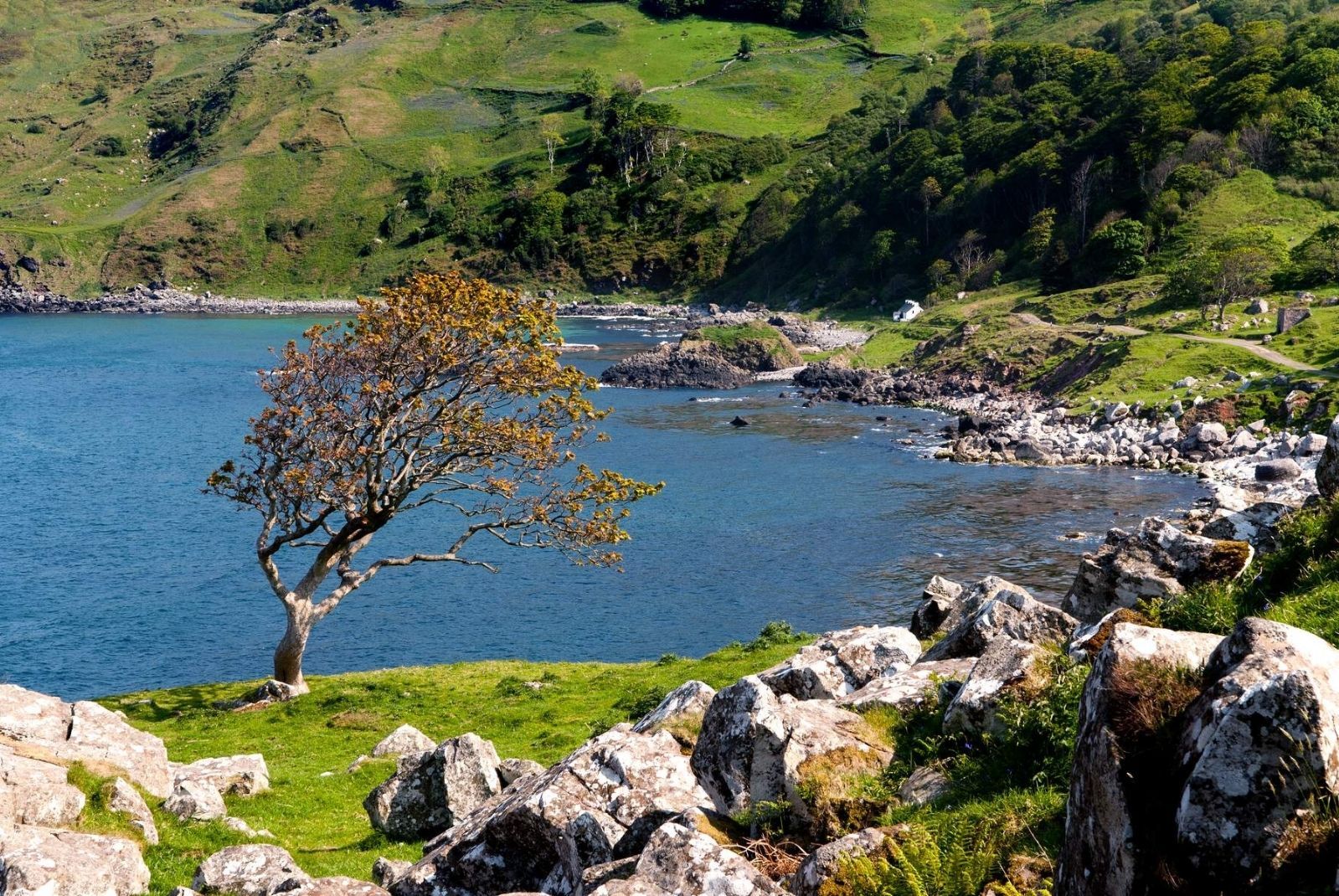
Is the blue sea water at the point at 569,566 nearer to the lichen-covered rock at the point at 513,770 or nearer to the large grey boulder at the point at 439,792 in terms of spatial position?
the lichen-covered rock at the point at 513,770

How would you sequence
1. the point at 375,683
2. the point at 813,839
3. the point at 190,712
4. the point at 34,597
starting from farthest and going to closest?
1. the point at 34,597
2. the point at 375,683
3. the point at 190,712
4. the point at 813,839

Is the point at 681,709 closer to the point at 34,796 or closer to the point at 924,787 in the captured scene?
the point at 924,787

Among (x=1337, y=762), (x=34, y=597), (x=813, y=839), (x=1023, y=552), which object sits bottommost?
(x=34, y=597)

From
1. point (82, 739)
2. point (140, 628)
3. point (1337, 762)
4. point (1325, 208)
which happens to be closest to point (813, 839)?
point (1337, 762)

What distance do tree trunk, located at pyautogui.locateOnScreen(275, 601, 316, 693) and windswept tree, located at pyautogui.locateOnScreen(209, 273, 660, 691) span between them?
0.15 feet

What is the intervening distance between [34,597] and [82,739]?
4814 centimetres

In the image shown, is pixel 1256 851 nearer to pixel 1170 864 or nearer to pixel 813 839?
pixel 1170 864

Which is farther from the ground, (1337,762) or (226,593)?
(1337,762)

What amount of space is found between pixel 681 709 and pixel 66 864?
961 cm

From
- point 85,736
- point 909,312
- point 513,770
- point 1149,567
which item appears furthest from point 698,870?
point 909,312

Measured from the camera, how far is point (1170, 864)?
28.4 ft

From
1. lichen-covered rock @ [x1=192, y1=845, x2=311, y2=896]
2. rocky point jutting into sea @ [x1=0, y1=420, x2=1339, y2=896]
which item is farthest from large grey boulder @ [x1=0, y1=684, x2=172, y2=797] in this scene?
lichen-covered rock @ [x1=192, y1=845, x2=311, y2=896]

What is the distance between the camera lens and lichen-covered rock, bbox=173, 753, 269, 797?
25828mm

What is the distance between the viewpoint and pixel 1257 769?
27.7 ft
